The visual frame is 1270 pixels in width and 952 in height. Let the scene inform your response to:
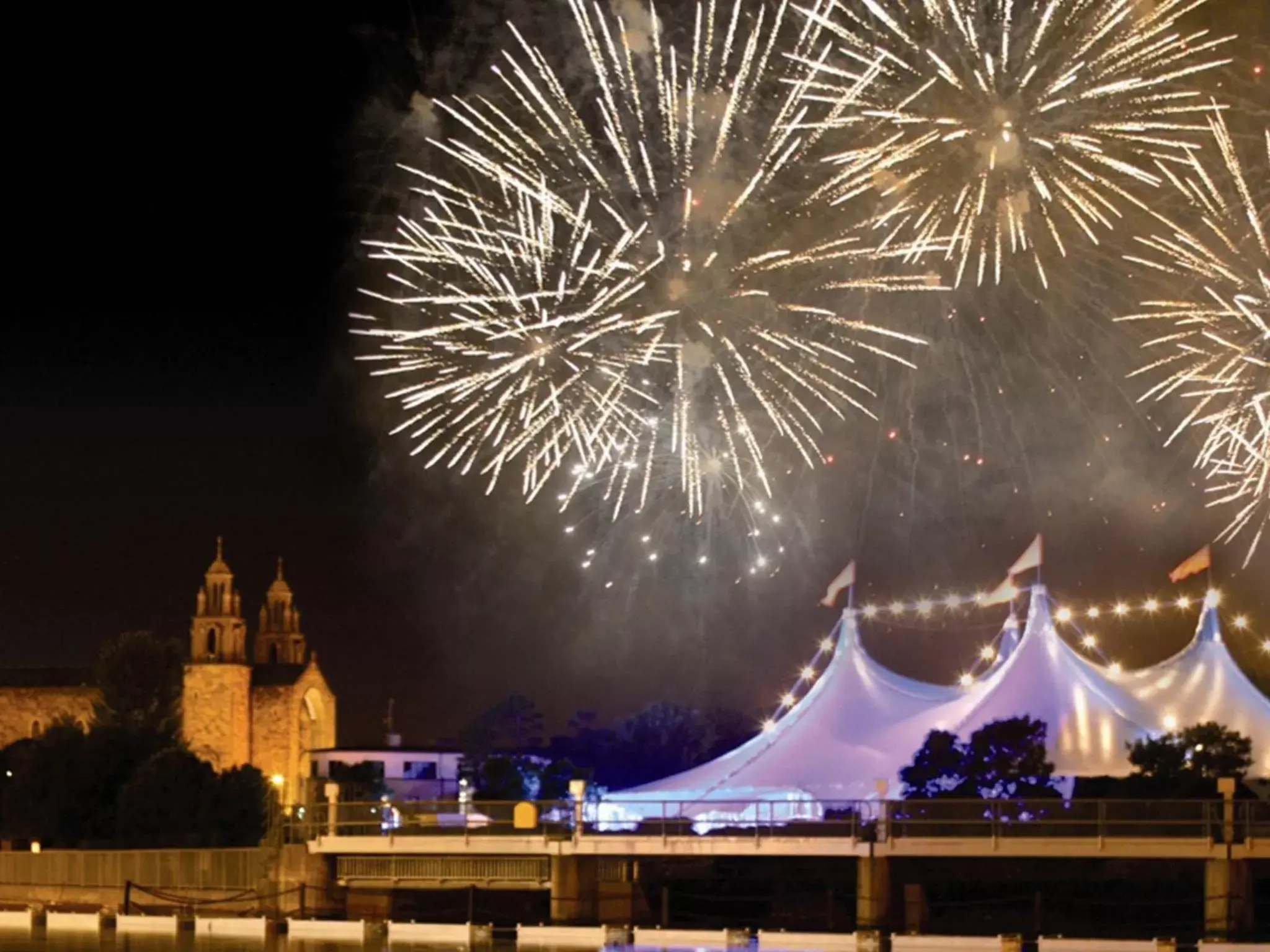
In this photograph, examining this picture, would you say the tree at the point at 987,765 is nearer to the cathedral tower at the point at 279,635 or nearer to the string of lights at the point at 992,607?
the string of lights at the point at 992,607

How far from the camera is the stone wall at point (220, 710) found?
7650 cm

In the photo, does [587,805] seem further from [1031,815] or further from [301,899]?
[1031,815]

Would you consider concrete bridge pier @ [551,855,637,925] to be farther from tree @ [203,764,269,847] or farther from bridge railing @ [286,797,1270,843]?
tree @ [203,764,269,847]

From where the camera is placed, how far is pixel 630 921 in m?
30.2

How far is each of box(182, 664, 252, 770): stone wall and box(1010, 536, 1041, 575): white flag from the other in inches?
1508

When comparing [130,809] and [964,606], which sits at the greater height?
[964,606]

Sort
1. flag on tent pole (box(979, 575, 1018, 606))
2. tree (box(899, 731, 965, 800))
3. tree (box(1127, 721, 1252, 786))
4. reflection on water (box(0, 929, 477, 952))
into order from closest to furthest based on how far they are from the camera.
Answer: reflection on water (box(0, 929, 477, 952)), tree (box(1127, 721, 1252, 786)), tree (box(899, 731, 965, 800)), flag on tent pole (box(979, 575, 1018, 606))

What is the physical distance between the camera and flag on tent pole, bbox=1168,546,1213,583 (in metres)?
42.8

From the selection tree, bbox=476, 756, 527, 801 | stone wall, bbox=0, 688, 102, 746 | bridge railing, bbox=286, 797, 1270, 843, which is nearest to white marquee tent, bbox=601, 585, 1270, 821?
bridge railing, bbox=286, 797, 1270, 843

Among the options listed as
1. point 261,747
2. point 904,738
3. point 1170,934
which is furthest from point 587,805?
point 261,747

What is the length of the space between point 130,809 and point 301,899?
42.6 ft

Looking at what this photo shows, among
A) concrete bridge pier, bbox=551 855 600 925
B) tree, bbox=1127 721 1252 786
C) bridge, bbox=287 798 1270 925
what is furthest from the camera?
tree, bbox=1127 721 1252 786

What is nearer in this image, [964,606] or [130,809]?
[130,809]

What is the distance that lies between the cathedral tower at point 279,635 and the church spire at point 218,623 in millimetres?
5588
